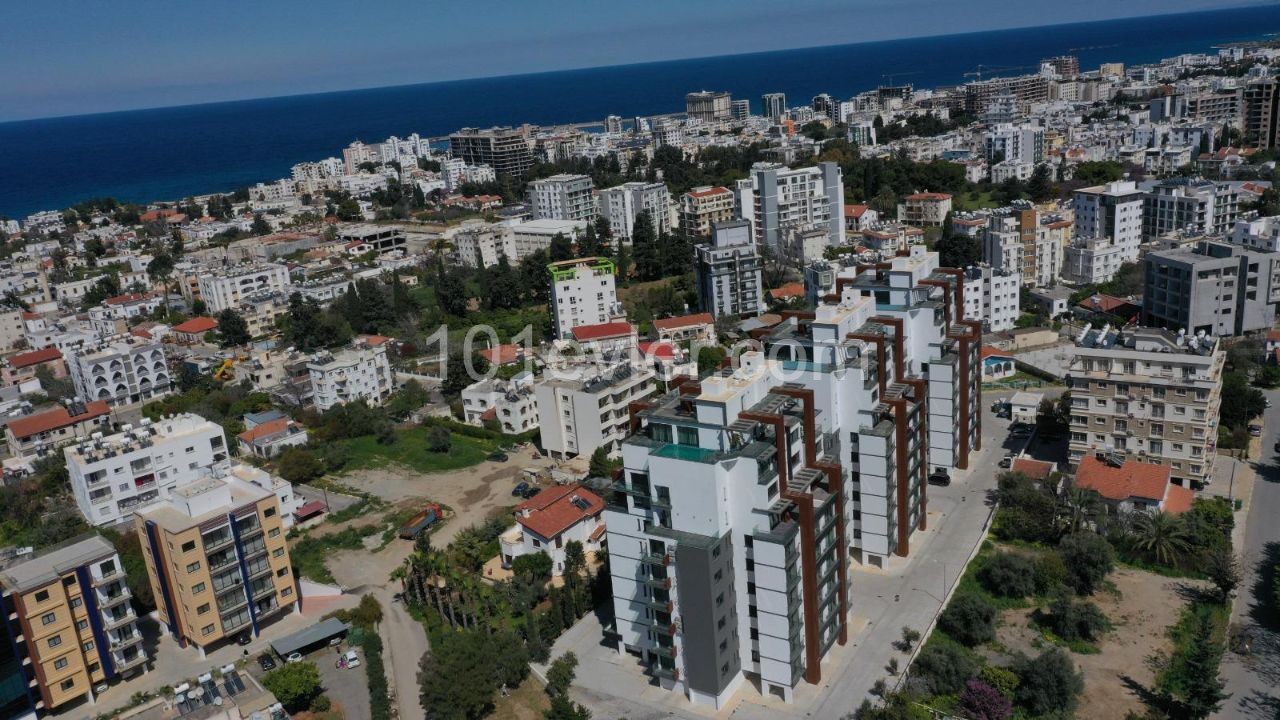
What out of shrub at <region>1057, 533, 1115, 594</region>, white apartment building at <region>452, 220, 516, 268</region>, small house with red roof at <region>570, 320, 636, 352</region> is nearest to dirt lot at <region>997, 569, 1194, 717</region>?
shrub at <region>1057, 533, 1115, 594</region>

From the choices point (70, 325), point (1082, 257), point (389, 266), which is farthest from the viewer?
point (389, 266)

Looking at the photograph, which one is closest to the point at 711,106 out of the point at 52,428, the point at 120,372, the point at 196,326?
the point at 196,326

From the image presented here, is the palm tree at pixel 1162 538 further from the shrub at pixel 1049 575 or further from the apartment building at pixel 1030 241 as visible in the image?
the apartment building at pixel 1030 241

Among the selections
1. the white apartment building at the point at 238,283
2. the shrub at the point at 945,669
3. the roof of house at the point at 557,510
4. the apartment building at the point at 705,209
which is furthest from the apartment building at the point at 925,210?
the shrub at the point at 945,669

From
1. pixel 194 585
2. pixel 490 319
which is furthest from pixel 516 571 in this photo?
pixel 490 319

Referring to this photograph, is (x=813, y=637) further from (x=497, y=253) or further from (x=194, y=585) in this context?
(x=497, y=253)

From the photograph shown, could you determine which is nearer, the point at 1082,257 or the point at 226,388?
the point at 226,388
